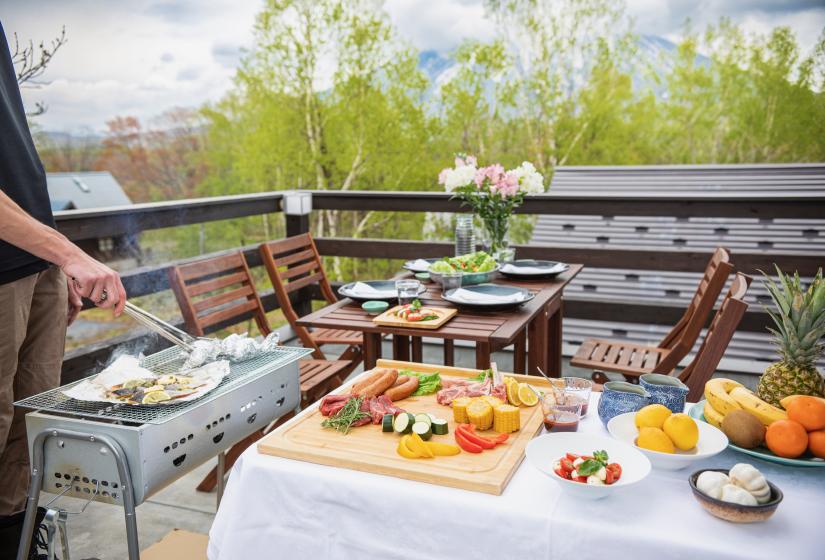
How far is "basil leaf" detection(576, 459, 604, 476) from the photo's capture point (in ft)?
3.93

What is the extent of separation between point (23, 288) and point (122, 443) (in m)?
0.69

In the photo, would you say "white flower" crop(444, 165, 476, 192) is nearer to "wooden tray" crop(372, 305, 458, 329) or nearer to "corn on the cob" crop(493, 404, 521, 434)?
"wooden tray" crop(372, 305, 458, 329)

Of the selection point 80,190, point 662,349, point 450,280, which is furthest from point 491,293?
point 80,190

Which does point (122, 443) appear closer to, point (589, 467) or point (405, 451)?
point (405, 451)

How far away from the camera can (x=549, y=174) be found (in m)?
13.5

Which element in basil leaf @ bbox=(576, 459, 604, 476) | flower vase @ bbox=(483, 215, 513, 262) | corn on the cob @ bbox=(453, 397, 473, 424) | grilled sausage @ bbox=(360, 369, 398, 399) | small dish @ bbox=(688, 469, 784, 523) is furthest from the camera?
flower vase @ bbox=(483, 215, 513, 262)

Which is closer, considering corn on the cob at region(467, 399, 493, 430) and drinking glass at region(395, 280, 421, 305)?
corn on the cob at region(467, 399, 493, 430)

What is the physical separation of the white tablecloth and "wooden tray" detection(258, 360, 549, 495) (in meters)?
0.02

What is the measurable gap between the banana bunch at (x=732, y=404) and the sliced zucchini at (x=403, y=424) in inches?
26.3

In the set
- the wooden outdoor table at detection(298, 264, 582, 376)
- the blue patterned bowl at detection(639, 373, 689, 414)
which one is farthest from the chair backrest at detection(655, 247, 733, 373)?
the blue patterned bowl at detection(639, 373, 689, 414)

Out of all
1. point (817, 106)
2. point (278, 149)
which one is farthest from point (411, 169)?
point (817, 106)

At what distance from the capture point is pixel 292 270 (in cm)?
395

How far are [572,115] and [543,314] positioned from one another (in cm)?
1072

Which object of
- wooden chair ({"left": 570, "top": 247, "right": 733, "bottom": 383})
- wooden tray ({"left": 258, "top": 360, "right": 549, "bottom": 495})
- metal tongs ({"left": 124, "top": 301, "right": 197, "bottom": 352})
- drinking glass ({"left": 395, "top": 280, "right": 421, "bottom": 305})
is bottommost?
wooden chair ({"left": 570, "top": 247, "right": 733, "bottom": 383})
